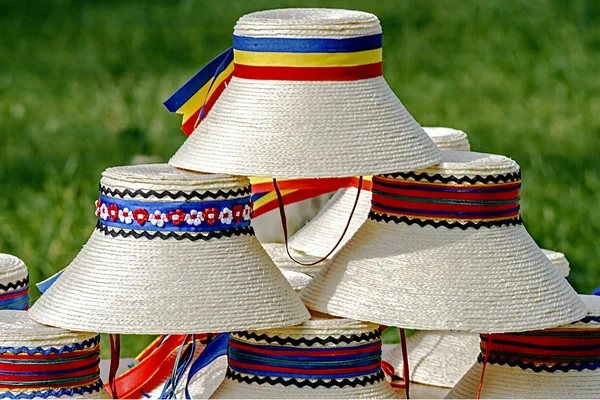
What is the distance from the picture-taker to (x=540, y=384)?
7.21 feet

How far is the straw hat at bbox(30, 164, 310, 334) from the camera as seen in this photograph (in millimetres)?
2000

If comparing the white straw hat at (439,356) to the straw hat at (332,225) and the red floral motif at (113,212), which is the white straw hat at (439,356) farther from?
the red floral motif at (113,212)

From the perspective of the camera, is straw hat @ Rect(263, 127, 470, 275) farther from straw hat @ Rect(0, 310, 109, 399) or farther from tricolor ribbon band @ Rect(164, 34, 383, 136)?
straw hat @ Rect(0, 310, 109, 399)

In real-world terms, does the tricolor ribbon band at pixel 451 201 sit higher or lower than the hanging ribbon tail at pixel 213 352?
higher

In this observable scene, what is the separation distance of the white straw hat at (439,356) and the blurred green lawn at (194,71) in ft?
3.02

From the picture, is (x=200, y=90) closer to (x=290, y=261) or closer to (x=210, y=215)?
(x=290, y=261)

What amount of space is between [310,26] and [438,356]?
950 mm

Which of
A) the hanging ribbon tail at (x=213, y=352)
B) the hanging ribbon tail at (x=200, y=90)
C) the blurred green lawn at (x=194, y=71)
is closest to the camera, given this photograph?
the hanging ribbon tail at (x=213, y=352)

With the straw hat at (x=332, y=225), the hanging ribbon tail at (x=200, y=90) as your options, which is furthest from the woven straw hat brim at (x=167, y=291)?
the straw hat at (x=332, y=225)

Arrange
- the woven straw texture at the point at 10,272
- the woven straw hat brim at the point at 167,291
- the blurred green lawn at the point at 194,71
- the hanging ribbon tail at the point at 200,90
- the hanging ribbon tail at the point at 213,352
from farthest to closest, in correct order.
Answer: the blurred green lawn at the point at 194,71 < the hanging ribbon tail at the point at 200,90 < the woven straw texture at the point at 10,272 < the hanging ribbon tail at the point at 213,352 < the woven straw hat brim at the point at 167,291

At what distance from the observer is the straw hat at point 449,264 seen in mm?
2055

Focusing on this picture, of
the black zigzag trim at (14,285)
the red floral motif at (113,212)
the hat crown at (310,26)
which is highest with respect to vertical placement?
the hat crown at (310,26)

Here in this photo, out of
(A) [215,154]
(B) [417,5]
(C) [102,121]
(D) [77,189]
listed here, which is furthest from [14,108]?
(A) [215,154]

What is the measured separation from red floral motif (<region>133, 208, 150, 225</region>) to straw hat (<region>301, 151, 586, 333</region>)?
1.10 ft
